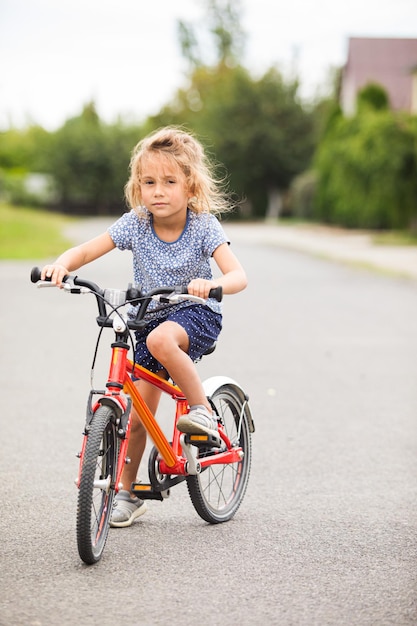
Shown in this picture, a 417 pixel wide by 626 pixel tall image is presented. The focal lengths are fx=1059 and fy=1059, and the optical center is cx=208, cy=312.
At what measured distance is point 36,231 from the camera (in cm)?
3600

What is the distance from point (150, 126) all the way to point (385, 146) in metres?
50.4

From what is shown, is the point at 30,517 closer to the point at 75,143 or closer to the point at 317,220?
the point at 317,220

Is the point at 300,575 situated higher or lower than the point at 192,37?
lower

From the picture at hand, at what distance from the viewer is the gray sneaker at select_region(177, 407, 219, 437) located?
13.9 ft

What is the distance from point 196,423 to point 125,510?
562mm

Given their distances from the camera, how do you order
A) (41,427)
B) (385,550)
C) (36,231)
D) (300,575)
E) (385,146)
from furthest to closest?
1. (36,231)
2. (385,146)
3. (41,427)
4. (385,550)
5. (300,575)

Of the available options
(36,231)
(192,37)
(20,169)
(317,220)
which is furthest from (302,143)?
(20,169)

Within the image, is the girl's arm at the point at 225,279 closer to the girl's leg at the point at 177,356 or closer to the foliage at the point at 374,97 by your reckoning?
the girl's leg at the point at 177,356

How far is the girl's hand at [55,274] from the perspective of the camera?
12.9 ft

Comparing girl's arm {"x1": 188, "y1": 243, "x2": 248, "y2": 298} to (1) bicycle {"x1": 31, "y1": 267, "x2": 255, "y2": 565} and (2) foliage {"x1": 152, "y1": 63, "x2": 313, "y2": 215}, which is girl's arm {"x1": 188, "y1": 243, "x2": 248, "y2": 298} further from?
(2) foliage {"x1": 152, "y1": 63, "x2": 313, "y2": 215}

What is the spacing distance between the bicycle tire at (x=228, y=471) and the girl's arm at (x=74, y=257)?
2.63 feet

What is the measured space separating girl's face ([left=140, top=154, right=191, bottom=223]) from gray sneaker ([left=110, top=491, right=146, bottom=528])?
121cm

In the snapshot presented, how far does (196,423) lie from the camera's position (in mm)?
4234

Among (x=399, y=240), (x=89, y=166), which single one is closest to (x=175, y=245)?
(x=399, y=240)
